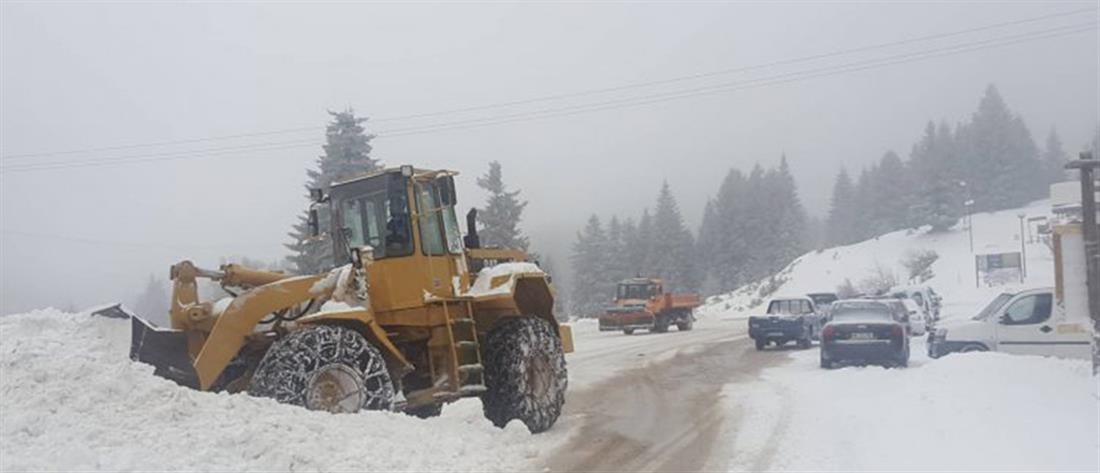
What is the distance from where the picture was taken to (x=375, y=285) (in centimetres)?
1115

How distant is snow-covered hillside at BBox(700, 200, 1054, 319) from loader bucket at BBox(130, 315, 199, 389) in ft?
170

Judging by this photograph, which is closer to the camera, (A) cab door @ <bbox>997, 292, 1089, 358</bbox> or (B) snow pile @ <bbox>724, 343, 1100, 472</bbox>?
(B) snow pile @ <bbox>724, 343, 1100, 472</bbox>

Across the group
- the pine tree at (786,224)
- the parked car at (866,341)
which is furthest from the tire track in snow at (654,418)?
the pine tree at (786,224)

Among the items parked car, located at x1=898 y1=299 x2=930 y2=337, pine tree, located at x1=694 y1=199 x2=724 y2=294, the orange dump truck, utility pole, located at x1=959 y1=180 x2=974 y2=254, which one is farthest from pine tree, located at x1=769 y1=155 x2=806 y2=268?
parked car, located at x1=898 y1=299 x2=930 y2=337

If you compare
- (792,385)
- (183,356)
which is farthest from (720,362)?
(183,356)

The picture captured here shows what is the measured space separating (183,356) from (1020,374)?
1171cm

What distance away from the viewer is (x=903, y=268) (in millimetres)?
76062

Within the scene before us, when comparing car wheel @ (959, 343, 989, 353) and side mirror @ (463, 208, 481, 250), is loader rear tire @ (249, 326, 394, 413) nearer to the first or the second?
side mirror @ (463, 208, 481, 250)

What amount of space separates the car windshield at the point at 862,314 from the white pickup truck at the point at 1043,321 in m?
1.15

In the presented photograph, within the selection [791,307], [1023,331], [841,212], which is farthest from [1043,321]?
[841,212]

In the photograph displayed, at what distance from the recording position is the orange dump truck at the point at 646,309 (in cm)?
4309

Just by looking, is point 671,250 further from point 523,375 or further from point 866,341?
point 523,375

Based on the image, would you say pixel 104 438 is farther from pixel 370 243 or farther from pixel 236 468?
pixel 370 243

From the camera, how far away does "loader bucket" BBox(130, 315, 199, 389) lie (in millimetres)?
9672
